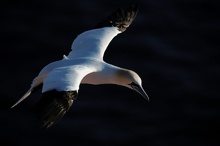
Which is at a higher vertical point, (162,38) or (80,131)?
(162,38)

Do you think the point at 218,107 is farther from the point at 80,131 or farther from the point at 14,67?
the point at 14,67

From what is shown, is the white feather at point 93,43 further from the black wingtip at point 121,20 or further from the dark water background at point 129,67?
the dark water background at point 129,67

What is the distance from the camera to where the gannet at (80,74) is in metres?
10.3

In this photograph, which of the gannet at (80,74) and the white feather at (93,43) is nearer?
the gannet at (80,74)

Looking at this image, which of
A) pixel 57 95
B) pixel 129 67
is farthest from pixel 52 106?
pixel 129 67

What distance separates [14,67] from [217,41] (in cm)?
460

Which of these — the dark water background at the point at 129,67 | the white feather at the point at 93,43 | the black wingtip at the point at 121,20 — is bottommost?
the dark water background at the point at 129,67

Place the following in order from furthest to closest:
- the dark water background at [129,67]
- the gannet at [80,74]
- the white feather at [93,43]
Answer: the dark water background at [129,67]
the white feather at [93,43]
the gannet at [80,74]

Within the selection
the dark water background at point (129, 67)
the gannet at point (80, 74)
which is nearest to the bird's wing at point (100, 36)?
the gannet at point (80, 74)

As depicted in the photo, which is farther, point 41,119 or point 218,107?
point 218,107

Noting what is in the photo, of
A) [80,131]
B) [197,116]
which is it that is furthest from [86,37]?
[197,116]

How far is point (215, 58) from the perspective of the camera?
15.6m

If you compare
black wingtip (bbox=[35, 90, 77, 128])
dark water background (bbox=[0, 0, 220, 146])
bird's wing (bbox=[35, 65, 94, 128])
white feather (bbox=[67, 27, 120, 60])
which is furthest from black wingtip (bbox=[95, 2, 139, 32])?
black wingtip (bbox=[35, 90, 77, 128])

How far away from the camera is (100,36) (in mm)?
13672
